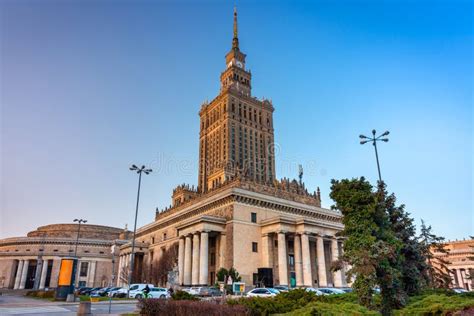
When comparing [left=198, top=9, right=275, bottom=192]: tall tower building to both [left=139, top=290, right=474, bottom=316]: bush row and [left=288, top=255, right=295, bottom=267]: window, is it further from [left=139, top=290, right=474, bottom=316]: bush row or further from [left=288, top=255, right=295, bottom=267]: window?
[left=139, top=290, right=474, bottom=316]: bush row

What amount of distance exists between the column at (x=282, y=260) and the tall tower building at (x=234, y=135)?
37007 mm

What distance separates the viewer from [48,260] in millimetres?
84750

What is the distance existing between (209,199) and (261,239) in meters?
11.3

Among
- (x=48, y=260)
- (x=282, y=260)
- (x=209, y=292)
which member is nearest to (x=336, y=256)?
(x=282, y=260)

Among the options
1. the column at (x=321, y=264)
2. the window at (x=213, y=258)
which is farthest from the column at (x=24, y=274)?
the column at (x=321, y=264)

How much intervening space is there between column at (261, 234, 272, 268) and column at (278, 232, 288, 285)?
2.15m

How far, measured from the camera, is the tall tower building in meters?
90.9

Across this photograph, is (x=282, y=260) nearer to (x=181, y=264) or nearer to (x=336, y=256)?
(x=336, y=256)

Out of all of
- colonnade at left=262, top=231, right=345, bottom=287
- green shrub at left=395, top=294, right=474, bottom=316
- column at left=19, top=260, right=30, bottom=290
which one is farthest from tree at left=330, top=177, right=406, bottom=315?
column at left=19, top=260, right=30, bottom=290

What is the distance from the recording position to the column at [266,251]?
50281 millimetres

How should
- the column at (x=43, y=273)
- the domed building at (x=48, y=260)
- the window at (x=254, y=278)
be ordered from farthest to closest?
the domed building at (x=48, y=260)
the column at (x=43, y=273)
the window at (x=254, y=278)

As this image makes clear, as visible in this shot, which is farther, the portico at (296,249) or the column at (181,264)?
the column at (181,264)

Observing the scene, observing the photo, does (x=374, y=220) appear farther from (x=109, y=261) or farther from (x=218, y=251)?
(x=109, y=261)

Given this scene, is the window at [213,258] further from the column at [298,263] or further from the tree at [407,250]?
the tree at [407,250]
